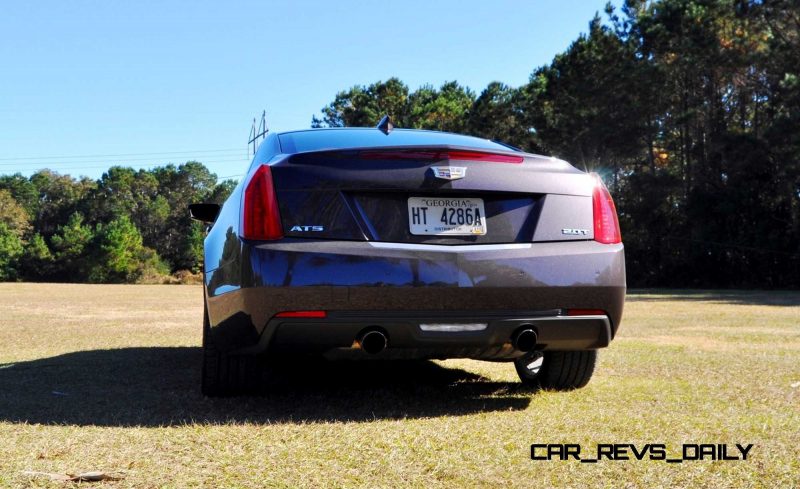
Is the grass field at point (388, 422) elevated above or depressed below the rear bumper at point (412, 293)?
below

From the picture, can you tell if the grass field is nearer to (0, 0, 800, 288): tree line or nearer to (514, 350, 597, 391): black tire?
(514, 350, 597, 391): black tire

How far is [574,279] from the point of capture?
3.84 metres

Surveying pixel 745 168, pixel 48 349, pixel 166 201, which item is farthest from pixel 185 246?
pixel 48 349

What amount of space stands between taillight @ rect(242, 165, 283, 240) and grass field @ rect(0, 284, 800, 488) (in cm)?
92

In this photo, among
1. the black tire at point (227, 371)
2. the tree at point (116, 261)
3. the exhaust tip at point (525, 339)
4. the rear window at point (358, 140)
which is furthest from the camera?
the tree at point (116, 261)

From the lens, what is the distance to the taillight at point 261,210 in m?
3.63

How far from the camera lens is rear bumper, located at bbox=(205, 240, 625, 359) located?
357 cm

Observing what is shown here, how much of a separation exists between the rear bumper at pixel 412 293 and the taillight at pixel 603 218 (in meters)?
0.13

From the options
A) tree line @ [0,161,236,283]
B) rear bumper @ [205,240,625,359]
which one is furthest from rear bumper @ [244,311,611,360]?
tree line @ [0,161,236,283]

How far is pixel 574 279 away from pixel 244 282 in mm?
1646

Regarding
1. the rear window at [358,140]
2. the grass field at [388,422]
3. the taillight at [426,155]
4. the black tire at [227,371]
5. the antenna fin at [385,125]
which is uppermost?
the antenna fin at [385,125]

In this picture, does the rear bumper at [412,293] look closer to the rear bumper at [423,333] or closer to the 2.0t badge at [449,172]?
the rear bumper at [423,333]

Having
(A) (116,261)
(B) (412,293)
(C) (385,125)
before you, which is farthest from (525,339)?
(A) (116,261)

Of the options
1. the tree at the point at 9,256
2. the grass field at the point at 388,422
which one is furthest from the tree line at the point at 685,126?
the tree at the point at 9,256
